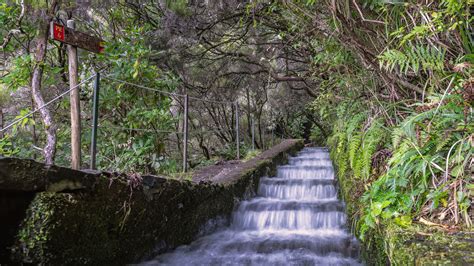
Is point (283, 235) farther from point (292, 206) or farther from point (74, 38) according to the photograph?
point (74, 38)

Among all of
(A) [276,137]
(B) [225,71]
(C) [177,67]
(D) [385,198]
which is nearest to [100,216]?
(D) [385,198]

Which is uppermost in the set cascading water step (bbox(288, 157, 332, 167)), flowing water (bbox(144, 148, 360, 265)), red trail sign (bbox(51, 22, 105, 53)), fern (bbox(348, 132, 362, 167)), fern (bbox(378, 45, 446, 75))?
red trail sign (bbox(51, 22, 105, 53))

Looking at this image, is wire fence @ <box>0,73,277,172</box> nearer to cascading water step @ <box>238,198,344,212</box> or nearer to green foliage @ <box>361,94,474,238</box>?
cascading water step @ <box>238,198,344,212</box>

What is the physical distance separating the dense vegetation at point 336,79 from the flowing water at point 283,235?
0.55m

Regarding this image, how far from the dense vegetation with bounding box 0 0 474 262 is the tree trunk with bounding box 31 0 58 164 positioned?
1.3 inches

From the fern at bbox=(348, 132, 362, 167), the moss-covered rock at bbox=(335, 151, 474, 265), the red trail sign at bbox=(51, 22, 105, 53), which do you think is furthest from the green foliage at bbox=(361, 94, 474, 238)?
the red trail sign at bbox=(51, 22, 105, 53)

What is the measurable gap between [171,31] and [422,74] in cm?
543

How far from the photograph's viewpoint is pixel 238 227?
4.92 m

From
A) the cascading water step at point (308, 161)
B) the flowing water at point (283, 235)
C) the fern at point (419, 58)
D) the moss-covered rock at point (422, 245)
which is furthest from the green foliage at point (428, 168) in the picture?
the cascading water step at point (308, 161)

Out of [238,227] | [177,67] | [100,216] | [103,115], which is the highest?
[177,67]

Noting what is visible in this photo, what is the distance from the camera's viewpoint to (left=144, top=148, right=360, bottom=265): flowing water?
140 inches

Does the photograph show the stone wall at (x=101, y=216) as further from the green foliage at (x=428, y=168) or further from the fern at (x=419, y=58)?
the fern at (x=419, y=58)

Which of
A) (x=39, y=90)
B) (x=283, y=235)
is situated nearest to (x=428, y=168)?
(x=283, y=235)

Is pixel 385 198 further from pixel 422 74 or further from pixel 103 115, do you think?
pixel 103 115
